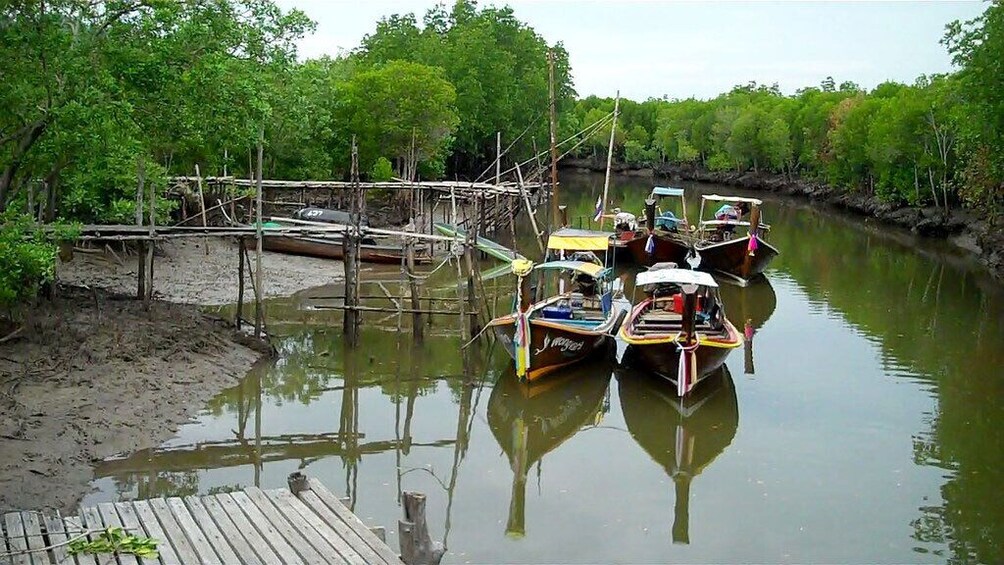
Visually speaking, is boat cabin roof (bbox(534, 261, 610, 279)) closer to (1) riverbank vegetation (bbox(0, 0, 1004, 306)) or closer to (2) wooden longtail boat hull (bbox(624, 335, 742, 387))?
(2) wooden longtail boat hull (bbox(624, 335, 742, 387))

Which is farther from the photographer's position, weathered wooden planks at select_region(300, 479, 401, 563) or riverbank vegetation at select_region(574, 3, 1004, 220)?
riverbank vegetation at select_region(574, 3, 1004, 220)

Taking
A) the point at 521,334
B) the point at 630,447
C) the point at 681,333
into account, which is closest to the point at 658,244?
the point at 681,333

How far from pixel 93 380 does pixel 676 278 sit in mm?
9053

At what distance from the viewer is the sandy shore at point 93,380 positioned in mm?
10641

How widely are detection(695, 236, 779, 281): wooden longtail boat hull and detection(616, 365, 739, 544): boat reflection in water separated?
995cm

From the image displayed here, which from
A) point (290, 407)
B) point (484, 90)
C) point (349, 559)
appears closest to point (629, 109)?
point (484, 90)

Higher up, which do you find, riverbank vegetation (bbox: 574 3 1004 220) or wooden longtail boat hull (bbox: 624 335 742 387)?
riverbank vegetation (bbox: 574 3 1004 220)

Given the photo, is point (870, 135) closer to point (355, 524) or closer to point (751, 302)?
point (751, 302)

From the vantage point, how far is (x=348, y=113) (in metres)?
33.3

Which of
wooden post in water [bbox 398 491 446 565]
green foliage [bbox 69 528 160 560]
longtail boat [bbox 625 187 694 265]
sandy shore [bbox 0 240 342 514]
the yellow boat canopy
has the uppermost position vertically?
the yellow boat canopy

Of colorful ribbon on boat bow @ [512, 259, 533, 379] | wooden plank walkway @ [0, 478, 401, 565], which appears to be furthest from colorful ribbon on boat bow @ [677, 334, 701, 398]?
wooden plank walkway @ [0, 478, 401, 565]

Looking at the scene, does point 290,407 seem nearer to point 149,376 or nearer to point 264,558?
point 149,376

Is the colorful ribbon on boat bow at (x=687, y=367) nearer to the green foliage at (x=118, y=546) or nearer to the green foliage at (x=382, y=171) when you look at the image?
the green foliage at (x=118, y=546)

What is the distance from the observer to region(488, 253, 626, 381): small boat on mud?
1486 cm
